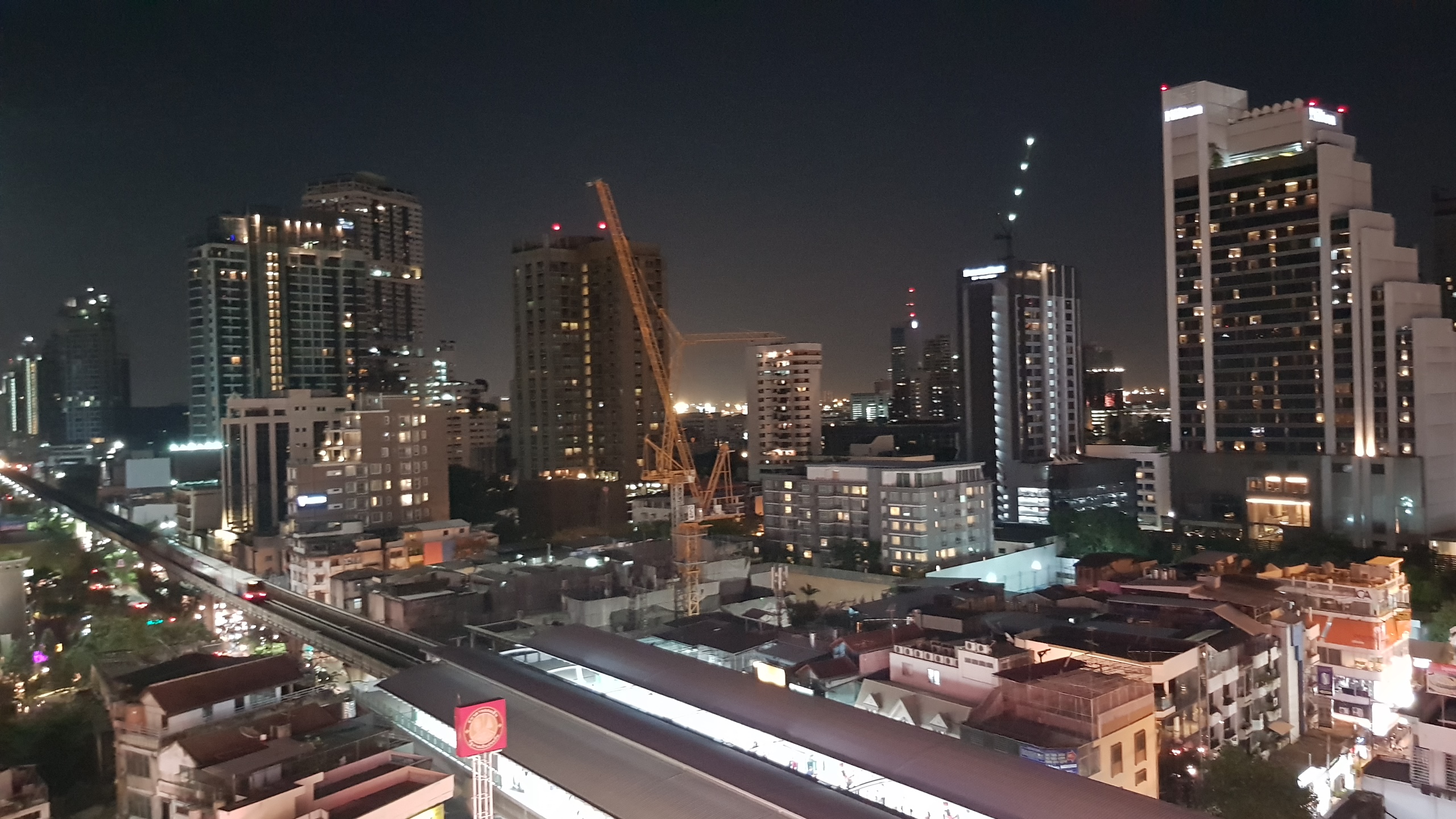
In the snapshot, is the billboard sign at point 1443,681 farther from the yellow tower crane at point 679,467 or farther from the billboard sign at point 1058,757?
the yellow tower crane at point 679,467

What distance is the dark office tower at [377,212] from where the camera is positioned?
39.2m

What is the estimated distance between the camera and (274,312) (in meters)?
28.0

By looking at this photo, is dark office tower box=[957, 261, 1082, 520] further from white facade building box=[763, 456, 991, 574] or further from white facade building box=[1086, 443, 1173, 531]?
white facade building box=[763, 456, 991, 574]

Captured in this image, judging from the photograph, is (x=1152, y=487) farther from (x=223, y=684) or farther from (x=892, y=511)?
(x=223, y=684)

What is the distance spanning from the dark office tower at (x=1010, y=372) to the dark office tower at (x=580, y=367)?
10464 mm

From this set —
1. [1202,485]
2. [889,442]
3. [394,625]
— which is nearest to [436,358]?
[889,442]

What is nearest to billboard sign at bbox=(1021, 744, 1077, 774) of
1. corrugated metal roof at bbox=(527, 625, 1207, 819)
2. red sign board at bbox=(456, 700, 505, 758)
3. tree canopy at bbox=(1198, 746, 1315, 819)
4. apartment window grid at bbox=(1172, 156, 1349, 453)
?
corrugated metal roof at bbox=(527, 625, 1207, 819)

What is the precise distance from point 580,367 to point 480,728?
2519 cm

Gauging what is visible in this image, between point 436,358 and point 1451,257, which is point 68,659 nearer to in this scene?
point 436,358

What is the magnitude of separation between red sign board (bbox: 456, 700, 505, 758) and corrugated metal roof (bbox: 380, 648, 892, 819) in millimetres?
1024

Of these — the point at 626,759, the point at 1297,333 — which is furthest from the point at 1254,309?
the point at 626,759

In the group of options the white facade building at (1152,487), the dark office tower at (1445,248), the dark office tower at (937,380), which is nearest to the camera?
the white facade building at (1152,487)

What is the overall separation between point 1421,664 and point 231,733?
12196 mm

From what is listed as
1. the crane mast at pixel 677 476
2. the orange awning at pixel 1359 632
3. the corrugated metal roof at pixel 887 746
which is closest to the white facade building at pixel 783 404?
the crane mast at pixel 677 476
